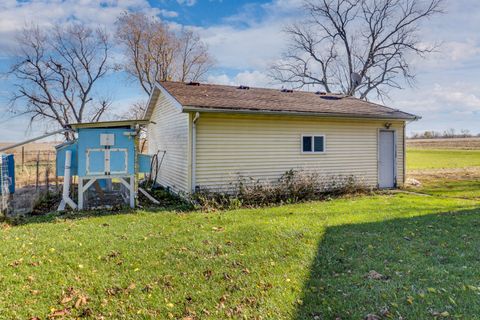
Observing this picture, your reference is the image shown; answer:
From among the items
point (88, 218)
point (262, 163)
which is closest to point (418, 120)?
point (262, 163)

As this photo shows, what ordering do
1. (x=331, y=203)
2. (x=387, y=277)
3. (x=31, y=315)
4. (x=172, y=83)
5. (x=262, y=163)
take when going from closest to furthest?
(x=31, y=315), (x=387, y=277), (x=331, y=203), (x=262, y=163), (x=172, y=83)

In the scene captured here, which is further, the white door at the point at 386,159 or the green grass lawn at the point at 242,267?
the white door at the point at 386,159

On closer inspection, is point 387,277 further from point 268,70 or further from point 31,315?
point 268,70

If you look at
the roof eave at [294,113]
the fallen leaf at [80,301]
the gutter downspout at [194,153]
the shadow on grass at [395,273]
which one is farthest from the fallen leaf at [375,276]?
the roof eave at [294,113]

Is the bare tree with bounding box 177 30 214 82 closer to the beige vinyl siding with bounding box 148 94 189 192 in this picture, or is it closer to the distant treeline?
the beige vinyl siding with bounding box 148 94 189 192

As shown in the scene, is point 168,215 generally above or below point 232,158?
below

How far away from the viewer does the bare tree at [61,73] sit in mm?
24594

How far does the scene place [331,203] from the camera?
8.91 meters

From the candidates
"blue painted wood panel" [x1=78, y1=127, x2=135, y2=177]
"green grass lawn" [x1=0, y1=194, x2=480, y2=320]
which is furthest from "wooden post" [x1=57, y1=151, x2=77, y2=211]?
"green grass lawn" [x1=0, y1=194, x2=480, y2=320]

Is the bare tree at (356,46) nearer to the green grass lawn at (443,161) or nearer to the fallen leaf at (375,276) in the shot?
the green grass lawn at (443,161)

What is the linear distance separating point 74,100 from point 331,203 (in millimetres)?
24636

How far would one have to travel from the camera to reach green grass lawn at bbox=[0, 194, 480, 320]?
3.20 meters

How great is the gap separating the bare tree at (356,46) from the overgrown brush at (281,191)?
1554 centimetres

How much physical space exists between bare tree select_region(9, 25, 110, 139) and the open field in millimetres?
21807
